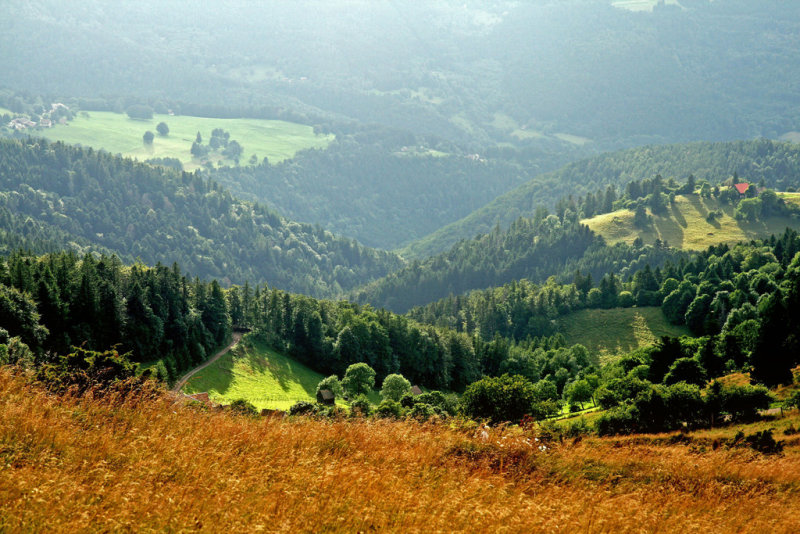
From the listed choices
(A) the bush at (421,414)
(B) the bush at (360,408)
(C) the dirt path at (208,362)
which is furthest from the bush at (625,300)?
(A) the bush at (421,414)

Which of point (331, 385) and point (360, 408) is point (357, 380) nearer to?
point (331, 385)

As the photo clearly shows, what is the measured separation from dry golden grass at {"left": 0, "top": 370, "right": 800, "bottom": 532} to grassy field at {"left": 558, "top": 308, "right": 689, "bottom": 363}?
138 metres

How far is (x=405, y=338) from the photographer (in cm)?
13625

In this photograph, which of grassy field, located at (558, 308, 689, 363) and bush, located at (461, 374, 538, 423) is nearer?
bush, located at (461, 374, 538, 423)

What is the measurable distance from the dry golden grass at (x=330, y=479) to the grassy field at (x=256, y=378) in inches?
2492

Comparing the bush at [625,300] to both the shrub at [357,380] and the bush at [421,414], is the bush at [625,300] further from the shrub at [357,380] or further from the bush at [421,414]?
the bush at [421,414]

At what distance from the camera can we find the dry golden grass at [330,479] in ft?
43.0

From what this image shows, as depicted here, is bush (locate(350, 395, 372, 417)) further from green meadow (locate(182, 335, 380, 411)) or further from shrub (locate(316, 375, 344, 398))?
shrub (locate(316, 375, 344, 398))

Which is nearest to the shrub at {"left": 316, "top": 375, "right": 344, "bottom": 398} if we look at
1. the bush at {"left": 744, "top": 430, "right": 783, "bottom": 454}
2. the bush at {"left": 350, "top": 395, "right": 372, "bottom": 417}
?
the bush at {"left": 350, "top": 395, "right": 372, "bottom": 417}

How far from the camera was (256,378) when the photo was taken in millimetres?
102125

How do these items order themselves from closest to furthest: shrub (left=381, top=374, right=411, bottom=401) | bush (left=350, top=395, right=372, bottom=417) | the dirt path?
1. bush (left=350, top=395, right=372, bottom=417)
2. the dirt path
3. shrub (left=381, top=374, right=411, bottom=401)

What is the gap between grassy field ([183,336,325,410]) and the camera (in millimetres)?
87850

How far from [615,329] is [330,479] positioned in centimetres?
16090

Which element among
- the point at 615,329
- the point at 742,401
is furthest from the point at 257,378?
the point at 615,329
